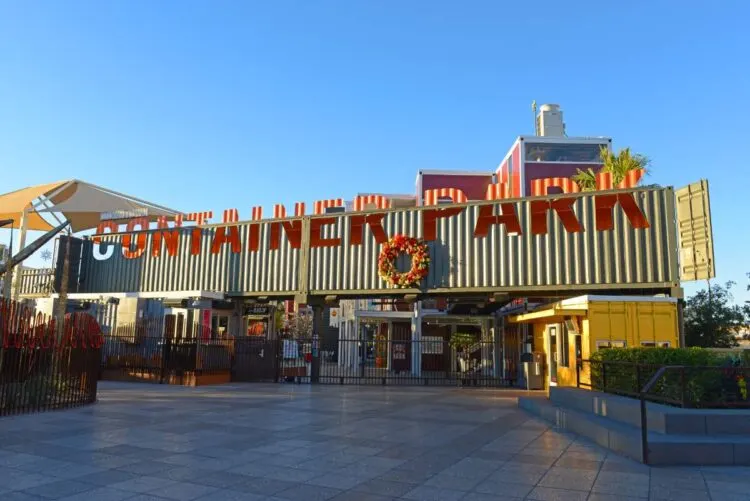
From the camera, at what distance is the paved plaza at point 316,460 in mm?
5613

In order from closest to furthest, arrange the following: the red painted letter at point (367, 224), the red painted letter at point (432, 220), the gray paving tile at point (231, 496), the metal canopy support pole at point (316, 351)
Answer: the gray paving tile at point (231, 496)
the red painted letter at point (432, 220)
the red painted letter at point (367, 224)
the metal canopy support pole at point (316, 351)

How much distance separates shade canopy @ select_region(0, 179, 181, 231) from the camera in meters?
21.7

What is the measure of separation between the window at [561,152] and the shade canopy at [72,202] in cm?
1803

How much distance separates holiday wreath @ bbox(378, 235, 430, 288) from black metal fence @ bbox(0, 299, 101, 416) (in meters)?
8.97

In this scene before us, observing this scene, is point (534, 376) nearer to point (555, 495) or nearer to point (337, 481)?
point (555, 495)

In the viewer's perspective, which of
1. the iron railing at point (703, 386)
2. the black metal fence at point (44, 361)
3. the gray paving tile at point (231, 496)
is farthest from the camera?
the black metal fence at point (44, 361)

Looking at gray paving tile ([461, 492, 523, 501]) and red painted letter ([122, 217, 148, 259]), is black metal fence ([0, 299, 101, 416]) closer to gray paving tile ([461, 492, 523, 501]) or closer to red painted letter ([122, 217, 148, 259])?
gray paving tile ([461, 492, 523, 501])

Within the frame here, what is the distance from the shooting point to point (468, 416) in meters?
11.5

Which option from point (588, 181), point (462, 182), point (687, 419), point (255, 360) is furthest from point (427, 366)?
point (687, 419)

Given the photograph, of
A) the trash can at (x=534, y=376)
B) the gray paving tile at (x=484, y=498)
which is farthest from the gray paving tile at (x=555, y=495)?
the trash can at (x=534, y=376)

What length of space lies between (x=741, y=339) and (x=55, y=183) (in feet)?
88.8

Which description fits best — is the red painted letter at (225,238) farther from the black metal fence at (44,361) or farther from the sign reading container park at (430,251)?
the black metal fence at (44,361)

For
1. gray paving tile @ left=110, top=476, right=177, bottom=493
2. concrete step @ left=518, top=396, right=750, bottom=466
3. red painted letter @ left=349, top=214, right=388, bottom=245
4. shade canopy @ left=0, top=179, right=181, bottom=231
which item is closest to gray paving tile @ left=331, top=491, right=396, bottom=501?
gray paving tile @ left=110, top=476, right=177, bottom=493

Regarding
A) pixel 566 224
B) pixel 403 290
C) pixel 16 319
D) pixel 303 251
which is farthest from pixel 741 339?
pixel 16 319
